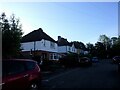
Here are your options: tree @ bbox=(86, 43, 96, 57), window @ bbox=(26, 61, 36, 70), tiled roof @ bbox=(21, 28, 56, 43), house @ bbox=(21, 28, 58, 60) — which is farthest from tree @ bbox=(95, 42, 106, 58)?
window @ bbox=(26, 61, 36, 70)

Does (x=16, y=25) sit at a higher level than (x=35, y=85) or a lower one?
higher

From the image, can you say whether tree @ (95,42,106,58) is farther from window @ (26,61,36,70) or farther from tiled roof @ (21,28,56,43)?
window @ (26,61,36,70)

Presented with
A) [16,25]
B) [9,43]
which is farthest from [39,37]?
[9,43]

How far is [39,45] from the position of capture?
2194 inches

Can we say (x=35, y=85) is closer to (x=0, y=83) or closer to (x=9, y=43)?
(x=0, y=83)

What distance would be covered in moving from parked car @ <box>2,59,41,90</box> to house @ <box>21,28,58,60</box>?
138ft

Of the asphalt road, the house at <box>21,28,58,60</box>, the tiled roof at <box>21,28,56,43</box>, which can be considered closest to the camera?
the asphalt road

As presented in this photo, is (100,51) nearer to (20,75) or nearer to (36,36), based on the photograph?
(36,36)

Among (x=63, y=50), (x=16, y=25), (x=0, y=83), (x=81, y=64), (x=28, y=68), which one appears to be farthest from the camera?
(x=63, y=50)

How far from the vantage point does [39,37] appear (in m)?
57.1

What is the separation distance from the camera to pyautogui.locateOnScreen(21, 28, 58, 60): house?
5575 cm

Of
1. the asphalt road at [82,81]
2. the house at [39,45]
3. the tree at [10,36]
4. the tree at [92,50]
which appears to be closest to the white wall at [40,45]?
the house at [39,45]

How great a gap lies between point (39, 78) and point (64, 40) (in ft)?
253

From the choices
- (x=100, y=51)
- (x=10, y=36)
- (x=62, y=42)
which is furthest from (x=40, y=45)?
(x=100, y=51)
